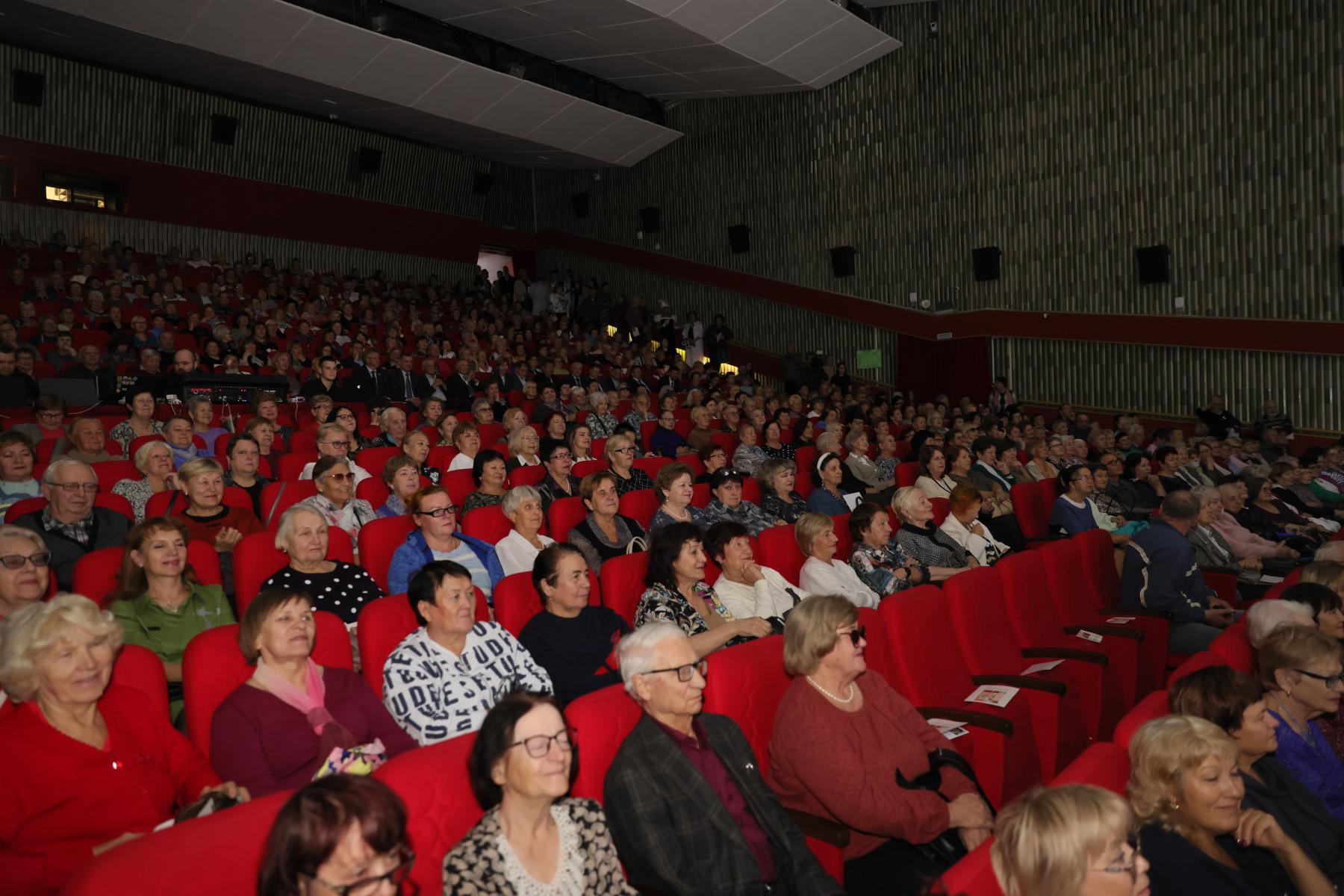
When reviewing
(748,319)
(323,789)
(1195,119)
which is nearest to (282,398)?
(323,789)

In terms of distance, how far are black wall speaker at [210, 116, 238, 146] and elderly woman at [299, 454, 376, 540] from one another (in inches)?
376

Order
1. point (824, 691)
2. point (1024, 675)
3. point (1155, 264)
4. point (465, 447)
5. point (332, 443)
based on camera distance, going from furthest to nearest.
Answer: point (1155, 264), point (465, 447), point (332, 443), point (1024, 675), point (824, 691)

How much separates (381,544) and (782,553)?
1535 mm

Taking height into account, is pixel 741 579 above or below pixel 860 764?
above

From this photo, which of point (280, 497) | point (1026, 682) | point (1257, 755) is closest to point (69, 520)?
point (280, 497)

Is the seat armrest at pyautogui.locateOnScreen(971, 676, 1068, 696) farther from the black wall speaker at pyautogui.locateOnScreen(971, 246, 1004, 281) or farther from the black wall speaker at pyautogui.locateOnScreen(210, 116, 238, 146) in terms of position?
the black wall speaker at pyautogui.locateOnScreen(210, 116, 238, 146)

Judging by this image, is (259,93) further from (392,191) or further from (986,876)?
(986,876)

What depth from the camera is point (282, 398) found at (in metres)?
6.64

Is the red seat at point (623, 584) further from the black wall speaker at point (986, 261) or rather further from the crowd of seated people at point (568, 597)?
the black wall speaker at point (986, 261)

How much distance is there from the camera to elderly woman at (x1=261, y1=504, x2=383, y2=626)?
2.86m

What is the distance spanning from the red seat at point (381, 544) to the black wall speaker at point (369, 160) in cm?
1088

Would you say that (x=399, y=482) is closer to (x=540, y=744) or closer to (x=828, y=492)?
(x=828, y=492)

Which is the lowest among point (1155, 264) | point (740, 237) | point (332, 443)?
point (332, 443)

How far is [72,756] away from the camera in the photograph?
175cm
